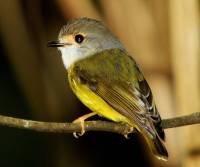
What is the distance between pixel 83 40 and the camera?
13.9 ft

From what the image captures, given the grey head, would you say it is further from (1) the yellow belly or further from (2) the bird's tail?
(2) the bird's tail

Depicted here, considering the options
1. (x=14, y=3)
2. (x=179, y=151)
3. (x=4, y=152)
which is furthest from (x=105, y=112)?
(x=4, y=152)

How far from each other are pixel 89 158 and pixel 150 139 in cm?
181

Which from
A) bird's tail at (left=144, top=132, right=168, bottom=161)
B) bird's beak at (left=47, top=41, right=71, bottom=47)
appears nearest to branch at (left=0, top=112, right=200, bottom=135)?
bird's tail at (left=144, top=132, right=168, bottom=161)

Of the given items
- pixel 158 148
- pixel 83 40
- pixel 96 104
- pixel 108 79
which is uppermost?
pixel 83 40

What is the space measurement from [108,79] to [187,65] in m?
0.57

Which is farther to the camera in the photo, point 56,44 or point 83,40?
point 83,40

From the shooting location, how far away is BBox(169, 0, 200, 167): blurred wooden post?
159 inches

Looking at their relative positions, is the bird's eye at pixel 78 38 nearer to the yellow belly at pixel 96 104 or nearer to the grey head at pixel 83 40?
the grey head at pixel 83 40

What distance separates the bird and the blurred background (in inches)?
10.0

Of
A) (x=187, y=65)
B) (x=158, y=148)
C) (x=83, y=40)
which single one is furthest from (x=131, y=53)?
(x=158, y=148)

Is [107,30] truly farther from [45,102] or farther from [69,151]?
[69,151]

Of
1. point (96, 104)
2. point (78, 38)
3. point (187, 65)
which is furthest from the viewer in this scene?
point (78, 38)

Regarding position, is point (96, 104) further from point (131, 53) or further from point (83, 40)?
point (131, 53)
